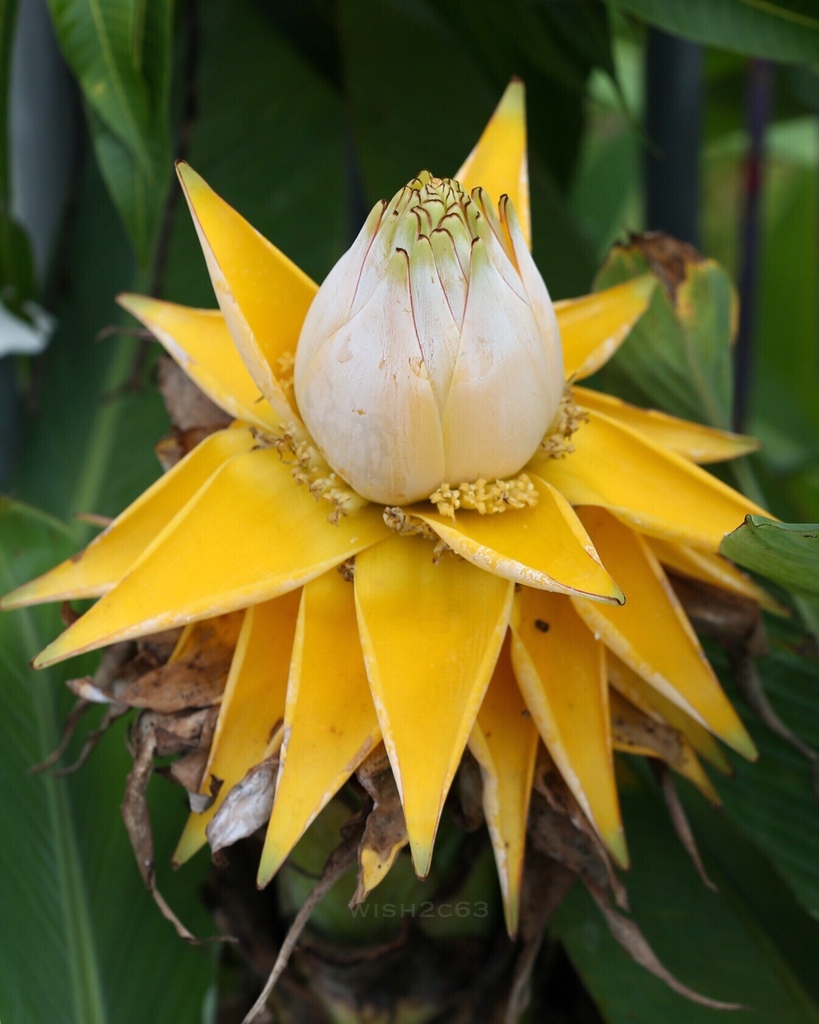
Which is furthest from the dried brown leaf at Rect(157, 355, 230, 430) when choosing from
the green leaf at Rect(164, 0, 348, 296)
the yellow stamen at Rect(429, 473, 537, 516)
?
the green leaf at Rect(164, 0, 348, 296)

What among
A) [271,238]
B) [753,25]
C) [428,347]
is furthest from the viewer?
[271,238]

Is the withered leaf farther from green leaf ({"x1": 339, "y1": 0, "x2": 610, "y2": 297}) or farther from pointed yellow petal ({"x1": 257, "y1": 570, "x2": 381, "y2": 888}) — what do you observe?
green leaf ({"x1": 339, "y1": 0, "x2": 610, "y2": 297})

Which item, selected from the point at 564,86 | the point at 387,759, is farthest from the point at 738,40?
the point at 387,759

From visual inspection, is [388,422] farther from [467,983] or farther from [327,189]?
[327,189]

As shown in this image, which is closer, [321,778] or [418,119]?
[321,778]

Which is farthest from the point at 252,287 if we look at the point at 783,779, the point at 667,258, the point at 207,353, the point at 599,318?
the point at 783,779

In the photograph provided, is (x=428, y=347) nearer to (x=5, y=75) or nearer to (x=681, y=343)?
(x=681, y=343)
